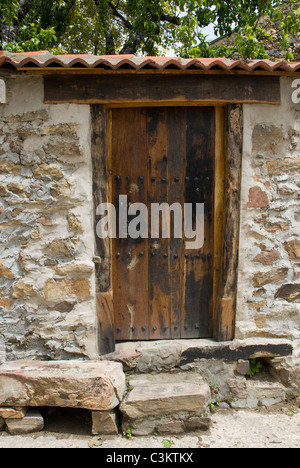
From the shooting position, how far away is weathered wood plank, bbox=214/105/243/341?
121 inches

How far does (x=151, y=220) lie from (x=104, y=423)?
60.0 inches

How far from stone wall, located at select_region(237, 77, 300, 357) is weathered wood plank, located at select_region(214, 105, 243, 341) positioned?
0.16ft

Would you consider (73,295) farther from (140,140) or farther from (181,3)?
(181,3)

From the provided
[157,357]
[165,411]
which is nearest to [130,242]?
[157,357]

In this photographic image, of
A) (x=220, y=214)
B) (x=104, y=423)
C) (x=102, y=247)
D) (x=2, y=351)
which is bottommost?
(x=104, y=423)

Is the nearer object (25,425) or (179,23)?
(25,425)

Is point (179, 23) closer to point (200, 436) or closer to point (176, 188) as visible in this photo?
point (176, 188)

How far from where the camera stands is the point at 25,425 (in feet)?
9.17

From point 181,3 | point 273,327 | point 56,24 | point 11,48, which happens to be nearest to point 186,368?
point 273,327

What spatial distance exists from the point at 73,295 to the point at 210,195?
1340 millimetres

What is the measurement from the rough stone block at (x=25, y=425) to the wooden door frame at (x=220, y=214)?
67 cm

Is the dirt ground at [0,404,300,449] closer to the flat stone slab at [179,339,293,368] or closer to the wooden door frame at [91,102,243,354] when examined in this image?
the flat stone slab at [179,339,293,368]

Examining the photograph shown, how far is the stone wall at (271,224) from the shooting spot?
3102 millimetres

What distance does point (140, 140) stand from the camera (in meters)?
3.14
